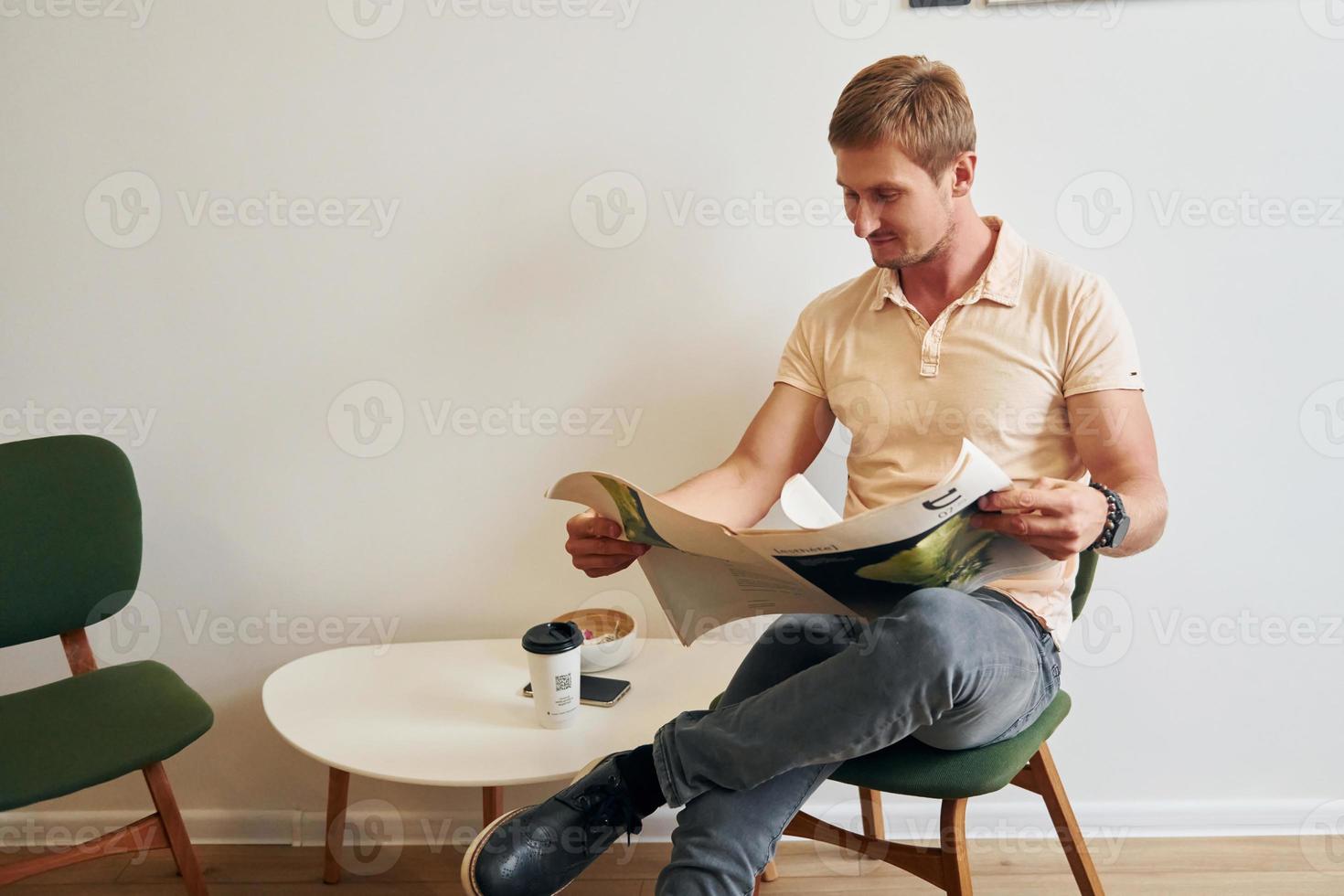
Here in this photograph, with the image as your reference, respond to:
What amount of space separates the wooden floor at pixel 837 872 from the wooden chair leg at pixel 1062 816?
0.27 metres

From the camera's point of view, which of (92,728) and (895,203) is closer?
(895,203)

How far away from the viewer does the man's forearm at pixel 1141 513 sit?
129 centimetres

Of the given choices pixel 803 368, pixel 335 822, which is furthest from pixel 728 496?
pixel 335 822

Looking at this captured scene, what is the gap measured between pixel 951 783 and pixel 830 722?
195mm

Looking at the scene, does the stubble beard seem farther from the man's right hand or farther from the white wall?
the man's right hand

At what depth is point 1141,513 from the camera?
4.25 feet

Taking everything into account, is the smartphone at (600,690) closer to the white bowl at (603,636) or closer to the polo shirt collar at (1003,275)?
the white bowl at (603,636)

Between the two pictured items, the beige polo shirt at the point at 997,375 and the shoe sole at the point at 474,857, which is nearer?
the shoe sole at the point at 474,857

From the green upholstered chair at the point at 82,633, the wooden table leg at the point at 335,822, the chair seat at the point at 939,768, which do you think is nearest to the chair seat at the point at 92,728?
the green upholstered chair at the point at 82,633

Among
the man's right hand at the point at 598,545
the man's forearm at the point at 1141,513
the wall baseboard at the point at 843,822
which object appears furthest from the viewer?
the wall baseboard at the point at 843,822

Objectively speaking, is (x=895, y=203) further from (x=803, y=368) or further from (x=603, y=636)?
(x=603, y=636)

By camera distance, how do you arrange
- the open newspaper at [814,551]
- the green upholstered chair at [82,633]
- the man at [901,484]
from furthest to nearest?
the green upholstered chair at [82,633] → the man at [901,484] → the open newspaper at [814,551]

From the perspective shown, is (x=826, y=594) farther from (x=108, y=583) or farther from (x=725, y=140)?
(x=108, y=583)

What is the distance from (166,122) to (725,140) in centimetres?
98
